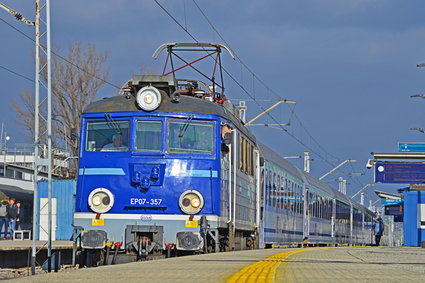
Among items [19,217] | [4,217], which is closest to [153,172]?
[4,217]

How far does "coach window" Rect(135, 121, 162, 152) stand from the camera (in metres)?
14.2

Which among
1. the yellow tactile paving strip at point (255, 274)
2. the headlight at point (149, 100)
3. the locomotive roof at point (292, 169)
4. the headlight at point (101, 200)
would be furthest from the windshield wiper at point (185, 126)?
the locomotive roof at point (292, 169)

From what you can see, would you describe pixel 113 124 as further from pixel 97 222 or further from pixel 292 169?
pixel 292 169

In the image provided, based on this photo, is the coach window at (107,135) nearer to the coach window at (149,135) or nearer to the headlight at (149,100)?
the coach window at (149,135)

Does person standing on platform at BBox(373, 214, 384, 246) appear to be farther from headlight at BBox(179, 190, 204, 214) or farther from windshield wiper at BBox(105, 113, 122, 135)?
windshield wiper at BBox(105, 113, 122, 135)

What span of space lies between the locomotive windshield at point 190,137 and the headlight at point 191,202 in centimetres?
80

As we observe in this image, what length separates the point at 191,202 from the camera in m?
14.0

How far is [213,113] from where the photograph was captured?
14.5m

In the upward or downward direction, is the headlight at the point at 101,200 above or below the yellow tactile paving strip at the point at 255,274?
above

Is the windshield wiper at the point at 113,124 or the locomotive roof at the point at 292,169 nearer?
the windshield wiper at the point at 113,124

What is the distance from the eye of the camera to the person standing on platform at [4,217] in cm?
3294

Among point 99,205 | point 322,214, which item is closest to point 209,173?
point 99,205

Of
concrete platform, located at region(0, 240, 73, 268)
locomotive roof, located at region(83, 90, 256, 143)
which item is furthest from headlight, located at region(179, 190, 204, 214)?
concrete platform, located at region(0, 240, 73, 268)

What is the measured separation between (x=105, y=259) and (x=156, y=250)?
90 cm
